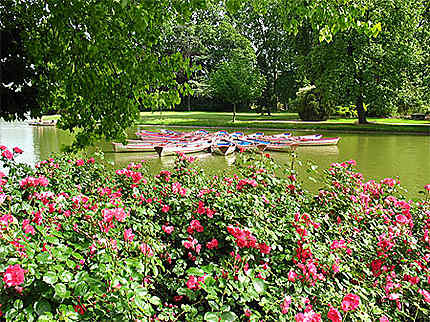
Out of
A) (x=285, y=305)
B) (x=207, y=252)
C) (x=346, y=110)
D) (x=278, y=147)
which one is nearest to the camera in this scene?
(x=285, y=305)

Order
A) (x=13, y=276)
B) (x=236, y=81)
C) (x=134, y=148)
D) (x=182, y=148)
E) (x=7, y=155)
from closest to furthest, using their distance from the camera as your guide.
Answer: (x=13, y=276)
(x=7, y=155)
(x=182, y=148)
(x=134, y=148)
(x=236, y=81)

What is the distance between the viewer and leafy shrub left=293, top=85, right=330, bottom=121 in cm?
3175

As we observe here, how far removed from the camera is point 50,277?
57.7 inches

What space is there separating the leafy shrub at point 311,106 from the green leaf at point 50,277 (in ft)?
104

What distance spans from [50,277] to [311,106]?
32251 mm

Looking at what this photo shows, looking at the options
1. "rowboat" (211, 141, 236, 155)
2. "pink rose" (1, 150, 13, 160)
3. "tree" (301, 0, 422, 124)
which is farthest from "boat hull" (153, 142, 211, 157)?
"tree" (301, 0, 422, 124)

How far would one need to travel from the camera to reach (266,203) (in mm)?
2881

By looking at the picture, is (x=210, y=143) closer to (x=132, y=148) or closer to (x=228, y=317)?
(x=132, y=148)

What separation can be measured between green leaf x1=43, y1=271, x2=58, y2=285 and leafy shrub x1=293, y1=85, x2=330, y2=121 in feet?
104

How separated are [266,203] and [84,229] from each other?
1364 millimetres

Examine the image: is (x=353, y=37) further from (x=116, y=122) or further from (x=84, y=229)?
(x=84, y=229)

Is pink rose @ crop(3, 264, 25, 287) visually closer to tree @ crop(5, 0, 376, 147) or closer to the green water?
tree @ crop(5, 0, 376, 147)

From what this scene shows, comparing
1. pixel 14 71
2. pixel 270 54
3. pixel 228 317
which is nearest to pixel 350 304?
pixel 228 317

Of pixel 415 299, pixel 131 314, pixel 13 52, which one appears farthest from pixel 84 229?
pixel 13 52
